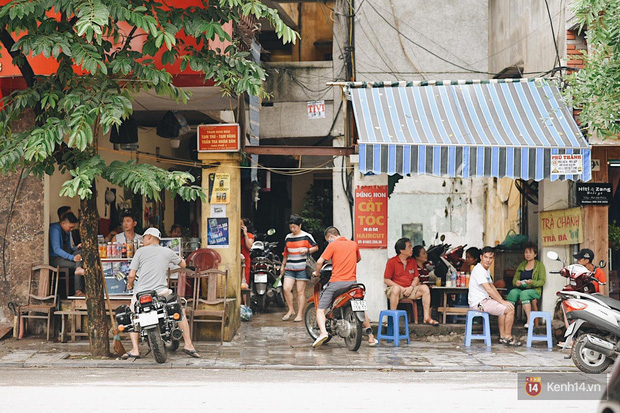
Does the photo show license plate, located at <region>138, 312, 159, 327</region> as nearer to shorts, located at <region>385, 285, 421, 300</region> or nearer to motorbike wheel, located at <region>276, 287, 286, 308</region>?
shorts, located at <region>385, 285, 421, 300</region>

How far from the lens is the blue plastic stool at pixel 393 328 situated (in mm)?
12953

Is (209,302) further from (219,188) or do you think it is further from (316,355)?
(316,355)

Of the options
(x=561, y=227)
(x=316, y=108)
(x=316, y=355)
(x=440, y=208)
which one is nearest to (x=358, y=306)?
(x=316, y=355)

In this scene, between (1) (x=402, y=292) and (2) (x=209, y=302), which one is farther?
(1) (x=402, y=292)

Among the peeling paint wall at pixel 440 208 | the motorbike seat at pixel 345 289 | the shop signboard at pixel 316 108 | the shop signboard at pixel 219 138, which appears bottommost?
the motorbike seat at pixel 345 289

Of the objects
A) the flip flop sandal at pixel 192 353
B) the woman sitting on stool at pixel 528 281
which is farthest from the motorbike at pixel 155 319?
the woman sitting on stool at pixel 528 281

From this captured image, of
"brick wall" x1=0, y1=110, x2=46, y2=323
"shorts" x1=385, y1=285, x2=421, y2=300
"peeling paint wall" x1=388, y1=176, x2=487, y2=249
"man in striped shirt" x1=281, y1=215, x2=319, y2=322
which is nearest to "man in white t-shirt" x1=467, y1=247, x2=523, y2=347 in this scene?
"shorts" x1=385, y1=285, x2=421, y2=300

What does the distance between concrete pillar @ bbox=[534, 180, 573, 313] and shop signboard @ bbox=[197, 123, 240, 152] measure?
530 centimetres

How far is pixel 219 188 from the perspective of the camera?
13.5 meters

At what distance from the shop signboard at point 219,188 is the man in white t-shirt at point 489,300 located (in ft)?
13.6

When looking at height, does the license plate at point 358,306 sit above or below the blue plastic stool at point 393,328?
above

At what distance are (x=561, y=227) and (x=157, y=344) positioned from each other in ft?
22.4

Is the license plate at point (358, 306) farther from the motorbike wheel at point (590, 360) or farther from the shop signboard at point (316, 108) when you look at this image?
the shop signboard at point (316, 108)

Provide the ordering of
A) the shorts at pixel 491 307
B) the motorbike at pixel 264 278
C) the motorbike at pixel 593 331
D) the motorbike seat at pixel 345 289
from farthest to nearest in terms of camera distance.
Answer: the motorbike at pixel 264 278, the shorts at pixel 491 307, the motorbike seat at pixel 345 289, the motorbike at pixel 593 331
